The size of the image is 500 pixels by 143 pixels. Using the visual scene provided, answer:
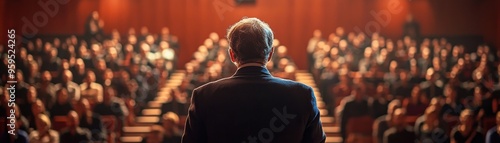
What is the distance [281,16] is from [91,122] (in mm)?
7482

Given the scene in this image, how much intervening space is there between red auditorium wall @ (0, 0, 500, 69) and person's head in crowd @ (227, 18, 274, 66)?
10222 millimetres

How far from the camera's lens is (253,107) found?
1.24 meters

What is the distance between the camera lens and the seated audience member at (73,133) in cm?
486

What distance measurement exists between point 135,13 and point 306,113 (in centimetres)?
1116

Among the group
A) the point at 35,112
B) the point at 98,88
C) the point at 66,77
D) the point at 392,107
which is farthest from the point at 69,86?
the point at 392,107

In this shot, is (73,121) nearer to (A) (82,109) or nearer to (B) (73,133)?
(B) (73,133)

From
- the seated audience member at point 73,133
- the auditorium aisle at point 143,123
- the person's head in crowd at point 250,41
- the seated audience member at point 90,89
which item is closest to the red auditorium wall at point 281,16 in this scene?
the auditorium aisle at point 143,123

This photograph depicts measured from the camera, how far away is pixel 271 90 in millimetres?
1238

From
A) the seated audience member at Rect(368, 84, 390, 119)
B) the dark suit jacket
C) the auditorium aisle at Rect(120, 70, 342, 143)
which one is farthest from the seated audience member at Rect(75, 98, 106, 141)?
the dark suit jacket

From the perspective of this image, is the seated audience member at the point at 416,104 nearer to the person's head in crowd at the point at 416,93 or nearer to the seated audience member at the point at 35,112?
the person's head in crowd at the point at 416,93

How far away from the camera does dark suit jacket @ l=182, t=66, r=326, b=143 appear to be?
1.23 meters

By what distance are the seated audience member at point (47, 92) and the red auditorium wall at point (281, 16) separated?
4690 millimetres

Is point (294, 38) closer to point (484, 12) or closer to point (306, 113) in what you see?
point (484, 12)

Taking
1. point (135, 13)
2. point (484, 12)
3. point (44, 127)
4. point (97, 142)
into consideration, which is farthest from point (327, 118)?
A: point (135, 13)
